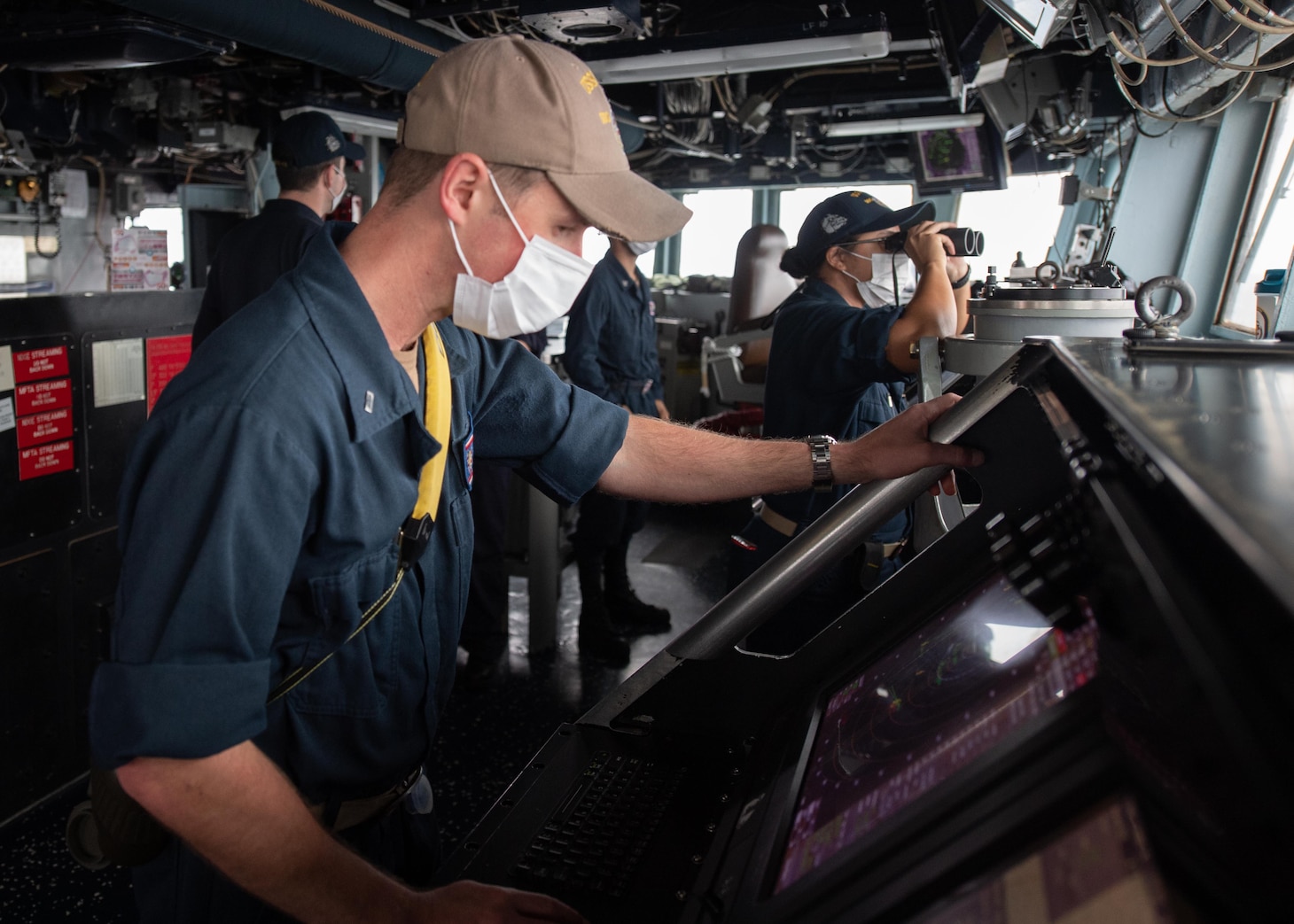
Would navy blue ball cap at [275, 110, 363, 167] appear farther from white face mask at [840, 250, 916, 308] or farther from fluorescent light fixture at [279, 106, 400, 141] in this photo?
white face mask at [840, 250, 916, 308]

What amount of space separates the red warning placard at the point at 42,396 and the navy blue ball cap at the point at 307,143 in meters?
0.99

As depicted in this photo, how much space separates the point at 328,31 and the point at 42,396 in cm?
144

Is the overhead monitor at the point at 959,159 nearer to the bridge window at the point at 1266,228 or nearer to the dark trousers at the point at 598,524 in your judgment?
the bridge window at the point at 1266,228

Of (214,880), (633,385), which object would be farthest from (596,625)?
(214,880)

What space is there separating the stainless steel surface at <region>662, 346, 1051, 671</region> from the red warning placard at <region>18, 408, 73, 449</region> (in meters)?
1.94

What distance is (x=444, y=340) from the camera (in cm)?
127

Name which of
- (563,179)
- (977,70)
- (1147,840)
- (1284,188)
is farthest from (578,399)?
(1284,188)

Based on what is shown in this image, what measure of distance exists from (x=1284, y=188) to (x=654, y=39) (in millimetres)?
2759

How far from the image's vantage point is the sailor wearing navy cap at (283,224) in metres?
2.73

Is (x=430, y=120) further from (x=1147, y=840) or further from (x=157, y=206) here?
(x=157, y=206)

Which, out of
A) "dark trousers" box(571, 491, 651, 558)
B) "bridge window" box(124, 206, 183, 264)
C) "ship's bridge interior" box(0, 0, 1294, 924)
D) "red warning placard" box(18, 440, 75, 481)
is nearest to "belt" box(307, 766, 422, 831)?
"ship's bridge interior" box(0, 0, 1294, 924)

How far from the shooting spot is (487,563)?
337 cm

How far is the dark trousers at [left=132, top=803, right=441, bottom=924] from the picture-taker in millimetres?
1090

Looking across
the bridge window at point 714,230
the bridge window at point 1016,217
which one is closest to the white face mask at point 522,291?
the bridge window at point 1016,217
